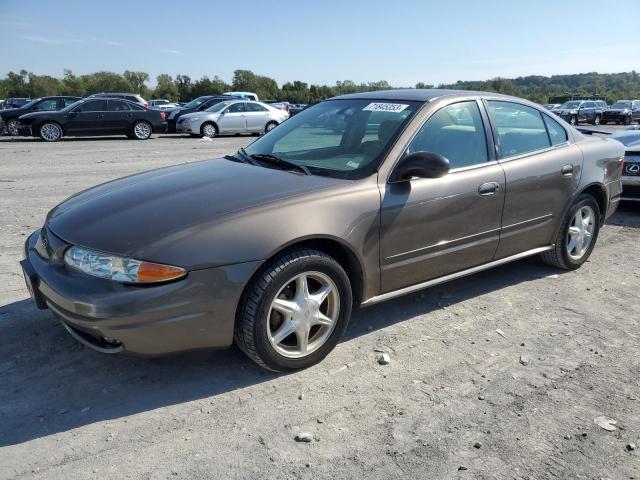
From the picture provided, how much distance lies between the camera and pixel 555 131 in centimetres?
474

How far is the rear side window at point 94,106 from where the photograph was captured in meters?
17.9

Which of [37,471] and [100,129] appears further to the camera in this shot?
[100,129]

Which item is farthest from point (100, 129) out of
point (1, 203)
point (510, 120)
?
point (510, 120)

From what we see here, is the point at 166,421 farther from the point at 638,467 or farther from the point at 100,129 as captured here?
the point at 100,129

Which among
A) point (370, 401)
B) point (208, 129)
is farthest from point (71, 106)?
point (370, 401)

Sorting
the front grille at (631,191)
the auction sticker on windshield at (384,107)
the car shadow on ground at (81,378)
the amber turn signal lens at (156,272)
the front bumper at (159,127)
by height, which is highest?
the auction sticker on windshield at (384,107)

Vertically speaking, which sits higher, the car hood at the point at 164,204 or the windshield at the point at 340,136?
the windshield at the point at 340,136

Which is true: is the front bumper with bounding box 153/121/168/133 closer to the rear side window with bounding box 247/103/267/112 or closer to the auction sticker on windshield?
the rear side window with bounding box 247/103/267/112

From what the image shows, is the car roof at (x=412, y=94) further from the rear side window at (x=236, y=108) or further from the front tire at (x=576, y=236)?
the rear side window at (x=236, y=108)

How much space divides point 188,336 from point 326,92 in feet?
305

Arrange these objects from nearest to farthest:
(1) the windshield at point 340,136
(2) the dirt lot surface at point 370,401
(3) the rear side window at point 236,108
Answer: (2) the dirt lot surface at point 370,401, (1) the windshield at point 340,136, (3) the rear side window at point 236,108

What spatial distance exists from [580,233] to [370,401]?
3.03 metres

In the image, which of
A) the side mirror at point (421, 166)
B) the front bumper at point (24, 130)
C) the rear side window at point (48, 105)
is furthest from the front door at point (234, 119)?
the side mirror at point (421, 166)

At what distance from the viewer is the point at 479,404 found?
9.49 ft
